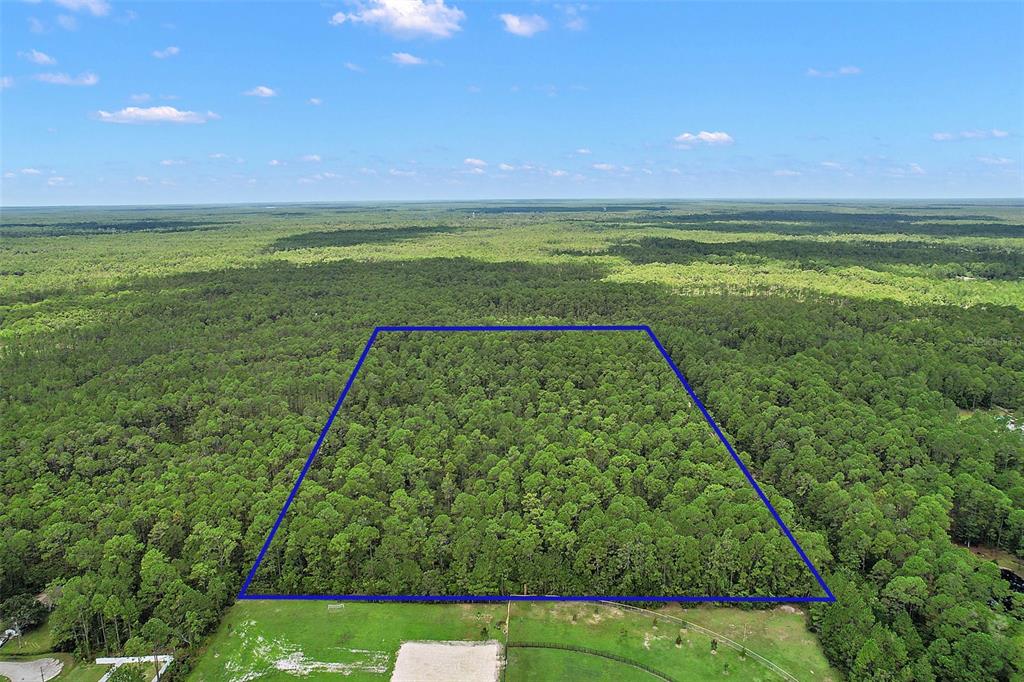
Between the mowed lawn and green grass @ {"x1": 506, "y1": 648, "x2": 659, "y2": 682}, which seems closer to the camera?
green grass @ {"x1": 506, "y1": 648, "x2": 659, "y2": 682}

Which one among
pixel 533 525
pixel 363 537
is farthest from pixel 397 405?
pixel 533 525

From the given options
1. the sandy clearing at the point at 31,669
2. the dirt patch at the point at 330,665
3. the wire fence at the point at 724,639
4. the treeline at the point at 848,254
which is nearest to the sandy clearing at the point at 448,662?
the dirt patch at the point at 330,665

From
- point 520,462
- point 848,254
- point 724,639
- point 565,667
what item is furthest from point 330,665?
point 848,254

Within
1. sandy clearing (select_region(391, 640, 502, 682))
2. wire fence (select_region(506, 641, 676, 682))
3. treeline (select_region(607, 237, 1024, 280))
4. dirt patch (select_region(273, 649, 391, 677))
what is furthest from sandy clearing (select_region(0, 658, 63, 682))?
treeline (select_region(607, 237, 1024, 280))

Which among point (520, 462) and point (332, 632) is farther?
point (332, 632)

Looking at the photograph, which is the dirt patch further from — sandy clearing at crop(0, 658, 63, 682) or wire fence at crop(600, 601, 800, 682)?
wire fence at crop(600, 601, 800, 682)

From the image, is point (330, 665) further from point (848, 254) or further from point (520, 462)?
point (848, 254)
